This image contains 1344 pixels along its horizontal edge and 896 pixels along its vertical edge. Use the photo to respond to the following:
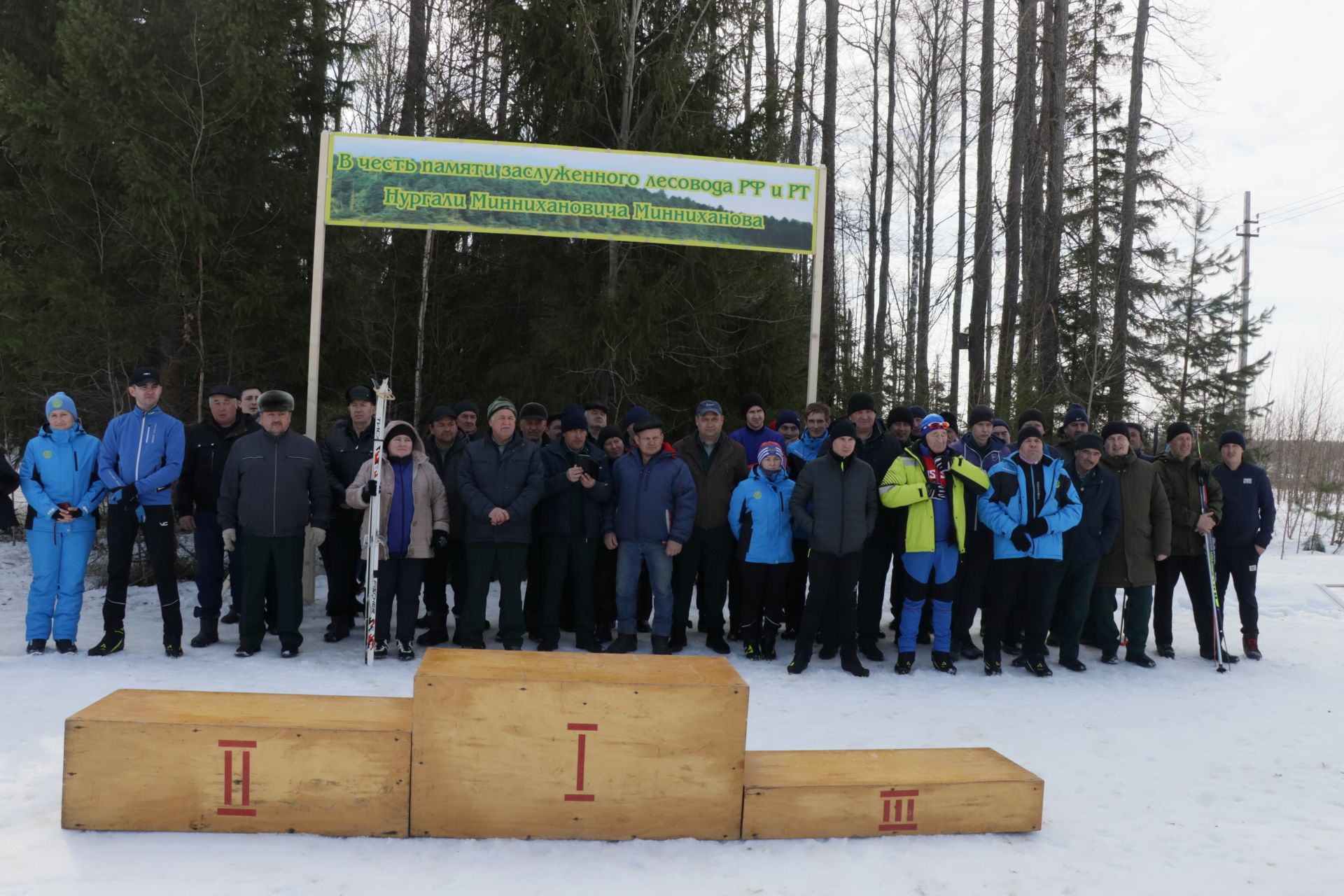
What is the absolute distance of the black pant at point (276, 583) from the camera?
654 centimetres

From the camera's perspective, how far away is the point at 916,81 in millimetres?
22844

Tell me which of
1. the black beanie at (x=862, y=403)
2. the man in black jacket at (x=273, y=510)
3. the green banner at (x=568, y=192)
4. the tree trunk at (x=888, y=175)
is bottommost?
the man in black jacket at (x=273, y=510)

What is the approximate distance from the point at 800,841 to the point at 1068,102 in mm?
20746

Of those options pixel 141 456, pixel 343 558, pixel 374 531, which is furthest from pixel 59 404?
pixel 374 531

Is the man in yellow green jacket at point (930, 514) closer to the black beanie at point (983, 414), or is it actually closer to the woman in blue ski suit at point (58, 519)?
the black beanie at point (983, 414)

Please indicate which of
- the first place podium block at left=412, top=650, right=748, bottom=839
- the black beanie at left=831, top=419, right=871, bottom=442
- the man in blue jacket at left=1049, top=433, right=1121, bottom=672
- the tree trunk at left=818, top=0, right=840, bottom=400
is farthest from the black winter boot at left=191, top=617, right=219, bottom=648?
the tree trunk at left=818, top=0, right=840, bottom=400

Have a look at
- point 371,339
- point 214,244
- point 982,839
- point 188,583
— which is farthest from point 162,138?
point 982,839

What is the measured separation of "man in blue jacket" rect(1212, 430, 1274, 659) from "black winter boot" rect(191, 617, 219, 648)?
809 centimetres

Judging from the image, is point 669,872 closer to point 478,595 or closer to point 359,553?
point 478,595

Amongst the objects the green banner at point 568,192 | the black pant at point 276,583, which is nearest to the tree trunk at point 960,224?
the green banner at point 568,192

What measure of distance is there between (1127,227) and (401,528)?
15272 mm

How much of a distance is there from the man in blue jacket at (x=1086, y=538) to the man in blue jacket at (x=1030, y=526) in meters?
0.24

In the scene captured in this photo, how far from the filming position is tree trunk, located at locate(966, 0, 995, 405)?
57.3ft

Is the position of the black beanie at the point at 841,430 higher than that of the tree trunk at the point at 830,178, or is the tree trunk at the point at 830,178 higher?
the tree trunk at the point at 830,178
